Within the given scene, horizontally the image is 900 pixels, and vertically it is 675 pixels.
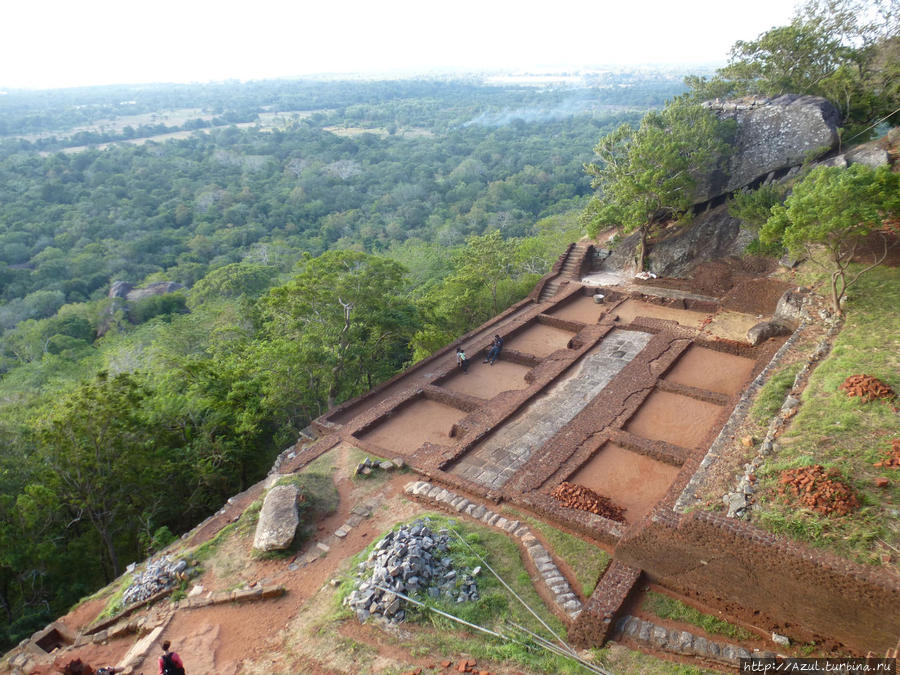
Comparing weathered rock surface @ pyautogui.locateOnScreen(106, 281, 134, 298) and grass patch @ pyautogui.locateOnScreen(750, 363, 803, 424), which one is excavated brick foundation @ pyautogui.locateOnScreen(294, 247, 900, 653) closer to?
grass patch @ pyautogui.locateOnScreen(750, 363, 803, 424)

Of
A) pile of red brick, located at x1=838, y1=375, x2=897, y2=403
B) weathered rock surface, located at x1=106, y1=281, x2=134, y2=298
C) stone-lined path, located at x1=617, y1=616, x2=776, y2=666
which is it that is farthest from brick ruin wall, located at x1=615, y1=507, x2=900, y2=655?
weathered rock surface, located at x1=106, y1=281, x2=134, y2=298

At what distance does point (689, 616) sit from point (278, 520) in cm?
676

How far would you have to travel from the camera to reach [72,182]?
6047 cm

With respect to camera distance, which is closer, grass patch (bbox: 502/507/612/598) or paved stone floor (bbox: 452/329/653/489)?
grass patch (bbox: 502/507/612/598)

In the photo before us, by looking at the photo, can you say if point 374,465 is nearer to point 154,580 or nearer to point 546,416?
point 546,416

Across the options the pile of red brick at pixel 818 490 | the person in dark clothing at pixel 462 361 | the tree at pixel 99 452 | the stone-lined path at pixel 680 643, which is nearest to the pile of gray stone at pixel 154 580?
the tree at pixel 99 452

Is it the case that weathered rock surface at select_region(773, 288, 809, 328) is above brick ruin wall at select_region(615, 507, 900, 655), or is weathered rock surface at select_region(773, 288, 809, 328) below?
above

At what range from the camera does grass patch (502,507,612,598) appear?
7.91m

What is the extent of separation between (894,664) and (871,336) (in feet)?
24.5

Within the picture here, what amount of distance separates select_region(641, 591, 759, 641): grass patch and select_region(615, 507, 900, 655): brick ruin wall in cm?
20

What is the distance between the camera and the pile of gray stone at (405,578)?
7.44m

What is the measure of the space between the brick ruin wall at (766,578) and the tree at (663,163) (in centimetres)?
1402

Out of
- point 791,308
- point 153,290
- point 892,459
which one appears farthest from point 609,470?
point 153,290

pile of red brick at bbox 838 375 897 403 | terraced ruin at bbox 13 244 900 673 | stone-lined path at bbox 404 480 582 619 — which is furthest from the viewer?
pile of red brick at bbox 838 375 897 403
